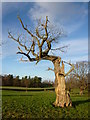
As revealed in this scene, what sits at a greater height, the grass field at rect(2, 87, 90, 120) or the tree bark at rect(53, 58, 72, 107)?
the tree bark at rect(53, 58, 72, 107)

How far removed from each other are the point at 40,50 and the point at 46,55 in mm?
979

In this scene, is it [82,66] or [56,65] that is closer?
[56,65]

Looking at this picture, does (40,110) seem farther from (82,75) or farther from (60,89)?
(82,75)

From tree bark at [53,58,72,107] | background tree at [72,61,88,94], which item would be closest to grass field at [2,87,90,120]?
tree bark at [53,58,72,107]

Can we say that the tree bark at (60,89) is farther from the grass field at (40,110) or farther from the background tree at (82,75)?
the background tree at (82,75)

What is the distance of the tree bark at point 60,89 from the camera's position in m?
11.4

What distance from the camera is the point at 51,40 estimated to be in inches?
491

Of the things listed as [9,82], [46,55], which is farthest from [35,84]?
[46,55]

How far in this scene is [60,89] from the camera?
1173cm

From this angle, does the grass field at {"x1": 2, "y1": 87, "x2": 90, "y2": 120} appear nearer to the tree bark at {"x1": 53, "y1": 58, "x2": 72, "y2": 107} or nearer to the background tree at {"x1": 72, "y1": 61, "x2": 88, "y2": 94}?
the tree bark at {"x1": 53, "y1": 58, "x2": 72, "y2": 107}

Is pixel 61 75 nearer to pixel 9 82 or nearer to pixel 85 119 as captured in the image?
pixel 85 119

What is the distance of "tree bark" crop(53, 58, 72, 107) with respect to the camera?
450 inches

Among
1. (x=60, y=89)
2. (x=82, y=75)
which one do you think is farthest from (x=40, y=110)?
(x=82, y=75)

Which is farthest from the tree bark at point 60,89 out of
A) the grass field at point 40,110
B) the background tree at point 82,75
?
the background tree at point 82,75
